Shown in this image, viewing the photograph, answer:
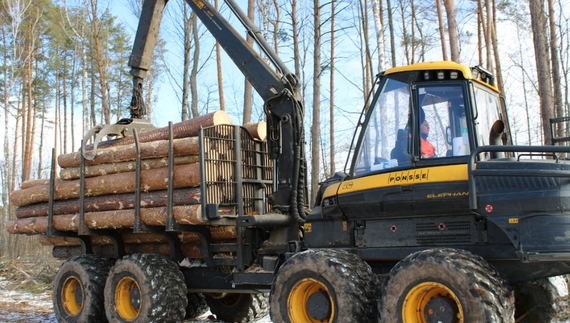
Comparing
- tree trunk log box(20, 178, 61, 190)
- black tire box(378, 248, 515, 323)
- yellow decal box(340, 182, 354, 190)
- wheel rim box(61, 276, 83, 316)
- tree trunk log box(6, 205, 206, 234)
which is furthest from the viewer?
tree trunk log box(20, 178, 61, 190)

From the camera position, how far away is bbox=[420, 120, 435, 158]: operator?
5875 mm

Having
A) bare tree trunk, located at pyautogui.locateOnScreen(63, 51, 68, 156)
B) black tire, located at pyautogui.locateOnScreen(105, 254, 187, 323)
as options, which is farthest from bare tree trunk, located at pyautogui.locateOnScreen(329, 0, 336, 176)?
bare tree trunk, located at pyautogui.locateOnScreen(63, 51, 68, 156)

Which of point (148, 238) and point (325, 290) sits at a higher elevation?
point (148, 238)

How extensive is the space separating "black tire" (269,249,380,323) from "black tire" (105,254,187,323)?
217cm

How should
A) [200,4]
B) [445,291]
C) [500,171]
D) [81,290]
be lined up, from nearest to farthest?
1. [500,171]
2. [445,291]
3. [200,4]
4. [81,290]

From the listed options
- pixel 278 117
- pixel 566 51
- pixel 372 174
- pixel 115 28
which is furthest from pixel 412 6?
pixel 372 174

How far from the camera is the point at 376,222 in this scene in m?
6.45

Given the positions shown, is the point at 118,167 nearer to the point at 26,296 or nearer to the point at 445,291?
the point at 445,291

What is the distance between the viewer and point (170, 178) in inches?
311

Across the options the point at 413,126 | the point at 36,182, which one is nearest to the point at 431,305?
the point at 413,126

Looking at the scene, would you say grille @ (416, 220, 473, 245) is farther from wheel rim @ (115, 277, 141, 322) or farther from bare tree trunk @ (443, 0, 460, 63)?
bare tree trunk @ (443, 0, 460, 63)

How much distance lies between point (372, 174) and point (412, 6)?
2206cm

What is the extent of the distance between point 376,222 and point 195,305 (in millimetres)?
4715

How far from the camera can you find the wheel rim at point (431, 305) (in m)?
5.27
